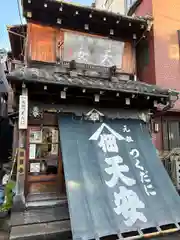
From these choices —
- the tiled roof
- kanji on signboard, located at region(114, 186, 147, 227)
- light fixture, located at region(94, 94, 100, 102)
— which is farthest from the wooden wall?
kanji on signboard, located at region(114, 186, 147, 227)

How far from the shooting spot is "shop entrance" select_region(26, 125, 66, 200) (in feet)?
20.5

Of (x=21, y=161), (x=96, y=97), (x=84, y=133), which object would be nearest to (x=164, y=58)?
(x=96, y=97)

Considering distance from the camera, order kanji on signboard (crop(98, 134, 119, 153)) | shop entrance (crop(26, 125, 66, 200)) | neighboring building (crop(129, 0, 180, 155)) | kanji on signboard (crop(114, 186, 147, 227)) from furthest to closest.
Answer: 1. neighboring building (crop(129, 0, 180, 155))
2. shop entrance (crop(26, 125, 66, 200))
3. kanji on signboard (crop(98, 134, 119, 153))
4. kanji on signboard (crop(114, 186, 147, 227))

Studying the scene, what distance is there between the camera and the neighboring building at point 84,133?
196 inches

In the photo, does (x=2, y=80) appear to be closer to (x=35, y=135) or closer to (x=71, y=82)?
(x=35, y=135)

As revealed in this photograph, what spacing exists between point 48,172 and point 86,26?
604cm

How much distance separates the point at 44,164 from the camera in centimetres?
654

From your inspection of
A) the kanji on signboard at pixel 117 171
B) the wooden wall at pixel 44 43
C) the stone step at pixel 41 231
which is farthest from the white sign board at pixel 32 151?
the wooden wall at pixel 44 43

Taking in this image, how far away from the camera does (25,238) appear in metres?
4.42

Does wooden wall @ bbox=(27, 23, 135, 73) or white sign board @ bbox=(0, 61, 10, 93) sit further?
white sign board @ bbox=(0, 61, 10, 93)

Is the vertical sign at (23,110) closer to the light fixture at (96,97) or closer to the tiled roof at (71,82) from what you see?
the tiled roof at (71,82)

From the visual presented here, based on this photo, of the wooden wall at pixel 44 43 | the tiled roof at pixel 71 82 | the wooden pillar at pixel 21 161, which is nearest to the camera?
the tiled roof at pixel 71 82

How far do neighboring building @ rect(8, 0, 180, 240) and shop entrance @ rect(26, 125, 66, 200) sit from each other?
32mm

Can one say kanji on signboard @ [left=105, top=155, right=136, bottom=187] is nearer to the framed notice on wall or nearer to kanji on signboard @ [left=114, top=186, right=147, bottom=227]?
kanji on signboard @ [left=114, top=186, right=147, bottom=227]
